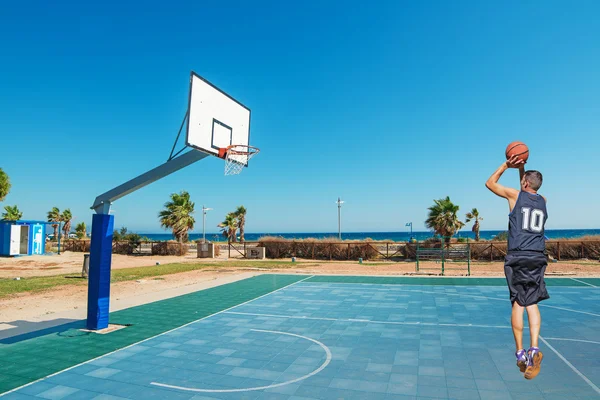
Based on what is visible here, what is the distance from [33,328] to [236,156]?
6.73 m

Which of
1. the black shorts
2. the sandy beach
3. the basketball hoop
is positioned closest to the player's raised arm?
the black shorts

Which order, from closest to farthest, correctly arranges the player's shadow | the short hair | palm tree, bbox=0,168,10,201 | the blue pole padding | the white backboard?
the short hair
the player's shadow
the blue pole padding
the white backboard
palm tree, bbox=0,168,10,201

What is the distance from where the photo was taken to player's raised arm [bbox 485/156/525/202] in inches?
131

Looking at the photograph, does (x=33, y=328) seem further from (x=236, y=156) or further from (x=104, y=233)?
(x=236, y=156)

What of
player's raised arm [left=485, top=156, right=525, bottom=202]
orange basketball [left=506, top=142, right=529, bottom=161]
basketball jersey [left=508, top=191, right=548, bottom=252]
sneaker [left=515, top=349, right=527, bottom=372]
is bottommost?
sneaker [left=515, top=349, right=527, bottom=372]

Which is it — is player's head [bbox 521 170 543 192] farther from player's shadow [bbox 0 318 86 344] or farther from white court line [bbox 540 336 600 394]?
player's shadow [bbox 0 318 86 344]

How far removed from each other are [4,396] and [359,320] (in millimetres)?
7595

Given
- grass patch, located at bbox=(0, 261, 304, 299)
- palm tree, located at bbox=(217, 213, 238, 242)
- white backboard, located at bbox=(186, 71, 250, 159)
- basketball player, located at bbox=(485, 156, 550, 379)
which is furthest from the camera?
palm tree, located at bbox=(217, 213, 238, 242)

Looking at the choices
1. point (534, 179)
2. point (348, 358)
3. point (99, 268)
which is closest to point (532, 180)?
point (534, 179)

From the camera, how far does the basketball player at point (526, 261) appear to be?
3035 millimetres

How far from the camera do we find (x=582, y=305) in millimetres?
11797

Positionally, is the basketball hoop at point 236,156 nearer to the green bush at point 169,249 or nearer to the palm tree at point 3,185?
the green bush at point 169,249

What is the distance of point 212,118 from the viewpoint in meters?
10.1

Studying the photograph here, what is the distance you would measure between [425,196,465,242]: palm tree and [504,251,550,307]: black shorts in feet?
92.3
